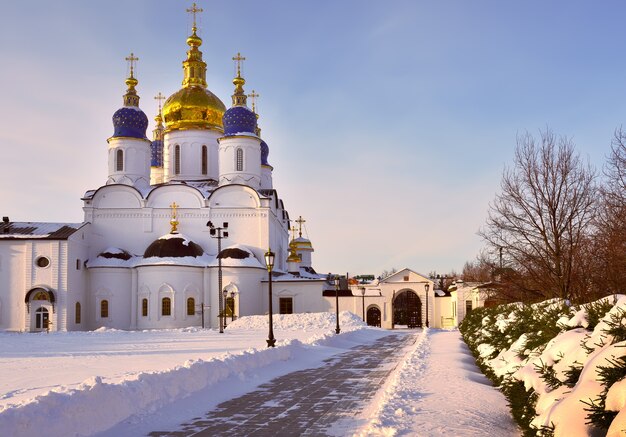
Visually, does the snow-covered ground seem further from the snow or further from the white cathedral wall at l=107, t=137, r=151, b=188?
the white cathedral wall at l=107, t=137, r=151, b=188

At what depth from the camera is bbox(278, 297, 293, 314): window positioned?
49906 millimetres

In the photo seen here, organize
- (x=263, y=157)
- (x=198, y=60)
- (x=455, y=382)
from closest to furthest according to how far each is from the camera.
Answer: (x=455, y=382), (x=198, y=60), (x=263, y=157)

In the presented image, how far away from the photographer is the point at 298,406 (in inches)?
410

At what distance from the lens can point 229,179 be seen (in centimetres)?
5125

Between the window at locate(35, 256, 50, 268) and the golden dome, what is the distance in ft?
47.3

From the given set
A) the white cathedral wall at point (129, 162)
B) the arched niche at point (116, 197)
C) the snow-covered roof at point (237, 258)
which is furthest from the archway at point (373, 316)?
the white cathedral wall at point (129, 162)

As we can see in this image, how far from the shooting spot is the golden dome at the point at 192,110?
5347cm

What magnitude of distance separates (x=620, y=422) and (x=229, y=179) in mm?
48037

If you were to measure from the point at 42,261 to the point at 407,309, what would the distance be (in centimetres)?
3007

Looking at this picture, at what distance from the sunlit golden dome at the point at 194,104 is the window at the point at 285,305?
47.6ft

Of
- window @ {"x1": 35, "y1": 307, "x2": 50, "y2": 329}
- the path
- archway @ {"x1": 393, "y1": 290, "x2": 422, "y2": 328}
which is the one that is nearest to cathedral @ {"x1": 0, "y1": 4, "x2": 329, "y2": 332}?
window @ {"x1": 35, "y1": 307, "x2": 50, "y2": 329}

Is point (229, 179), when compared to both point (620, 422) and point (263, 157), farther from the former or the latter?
point (620, 422)

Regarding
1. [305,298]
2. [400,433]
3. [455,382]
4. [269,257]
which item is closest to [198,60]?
[305,298]

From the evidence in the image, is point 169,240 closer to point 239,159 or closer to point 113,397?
point 239,159
